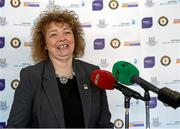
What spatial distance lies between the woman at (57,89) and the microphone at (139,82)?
0.32 meters

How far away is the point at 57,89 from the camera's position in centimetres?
165

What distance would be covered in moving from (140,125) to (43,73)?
0.90 meters

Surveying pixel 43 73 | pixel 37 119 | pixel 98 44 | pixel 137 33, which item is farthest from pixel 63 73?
pixel 137 33

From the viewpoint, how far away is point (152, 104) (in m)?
2.28

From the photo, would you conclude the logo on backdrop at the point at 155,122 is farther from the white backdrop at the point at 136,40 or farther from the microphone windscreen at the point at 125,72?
the microphone windscreen at the point at 125,72

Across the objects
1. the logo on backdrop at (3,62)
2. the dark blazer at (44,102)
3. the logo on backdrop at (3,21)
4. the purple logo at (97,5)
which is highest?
the purple logo at (97,5)

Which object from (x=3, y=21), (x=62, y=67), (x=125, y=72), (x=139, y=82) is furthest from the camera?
(x=3, y=21)

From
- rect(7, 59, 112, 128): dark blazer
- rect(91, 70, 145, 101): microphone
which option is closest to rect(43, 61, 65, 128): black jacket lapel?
rect(7, 59, 112, 128): dark blazer

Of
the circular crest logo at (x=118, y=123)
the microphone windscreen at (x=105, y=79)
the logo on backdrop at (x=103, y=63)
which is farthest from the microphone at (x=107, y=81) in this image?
the circular crest logo at (x=118, y=123)

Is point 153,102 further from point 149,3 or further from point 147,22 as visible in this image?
point 149,3

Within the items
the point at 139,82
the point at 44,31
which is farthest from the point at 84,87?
the point at 139,82

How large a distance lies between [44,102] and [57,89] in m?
0.09

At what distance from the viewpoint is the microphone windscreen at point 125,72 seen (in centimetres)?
134

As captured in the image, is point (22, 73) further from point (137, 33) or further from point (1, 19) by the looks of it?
point (137, 33)
